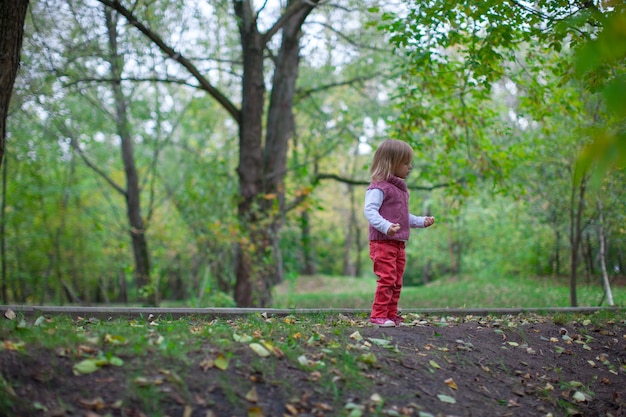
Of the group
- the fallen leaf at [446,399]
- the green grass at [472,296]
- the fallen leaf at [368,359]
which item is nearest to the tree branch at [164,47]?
the green grass at [472,296]

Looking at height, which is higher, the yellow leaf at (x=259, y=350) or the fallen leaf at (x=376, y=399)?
the yellow leaf at (x=259, y=350)

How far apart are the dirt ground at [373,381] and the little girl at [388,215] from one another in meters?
0.35

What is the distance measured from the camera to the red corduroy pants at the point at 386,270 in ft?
17.1

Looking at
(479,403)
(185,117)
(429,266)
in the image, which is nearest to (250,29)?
(479,403)

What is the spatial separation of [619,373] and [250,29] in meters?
8.51

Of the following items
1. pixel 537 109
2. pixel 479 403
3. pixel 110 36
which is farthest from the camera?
pixel 110 36

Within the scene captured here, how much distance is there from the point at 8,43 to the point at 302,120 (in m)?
18.5

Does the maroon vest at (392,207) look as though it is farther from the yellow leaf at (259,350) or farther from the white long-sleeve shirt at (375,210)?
the yellow leaf at (259,350)

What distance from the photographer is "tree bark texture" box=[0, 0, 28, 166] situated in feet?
17.2

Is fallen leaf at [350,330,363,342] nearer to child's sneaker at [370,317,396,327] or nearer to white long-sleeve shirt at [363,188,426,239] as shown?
child's sneaker at [370,317,396,327]

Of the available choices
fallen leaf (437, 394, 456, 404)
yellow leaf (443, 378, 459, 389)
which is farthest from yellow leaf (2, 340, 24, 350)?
yellow leaf (443, 378, 459, 389)

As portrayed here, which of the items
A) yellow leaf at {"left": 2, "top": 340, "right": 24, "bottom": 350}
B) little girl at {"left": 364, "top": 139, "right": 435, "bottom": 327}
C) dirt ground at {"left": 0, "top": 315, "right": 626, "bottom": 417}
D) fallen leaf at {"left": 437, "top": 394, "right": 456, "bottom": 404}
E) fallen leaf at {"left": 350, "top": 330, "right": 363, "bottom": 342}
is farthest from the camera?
little girl at {"left": 364, "top": 139, "right": 435, "bottom": 327}

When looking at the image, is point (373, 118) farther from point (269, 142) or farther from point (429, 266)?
point (429, 266)

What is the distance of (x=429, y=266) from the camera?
37625 mm
